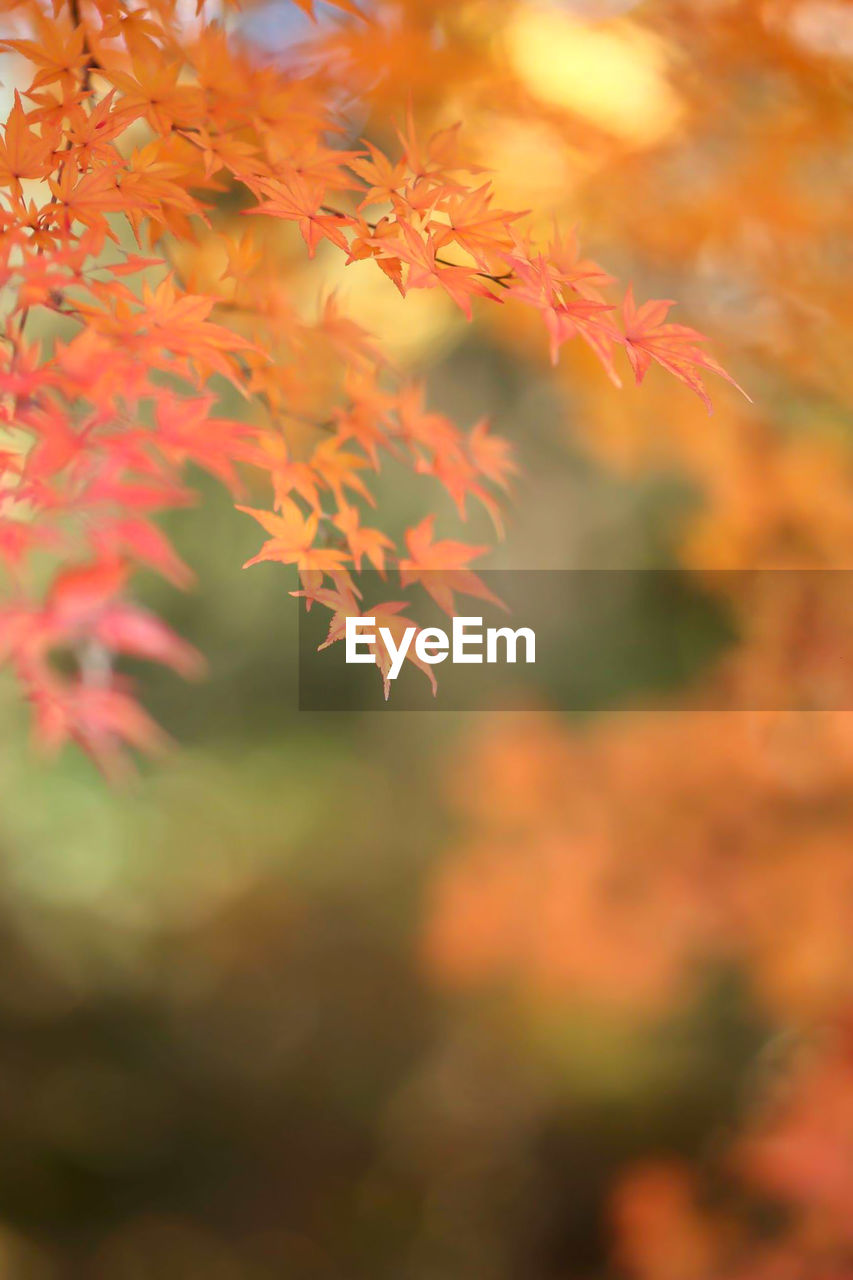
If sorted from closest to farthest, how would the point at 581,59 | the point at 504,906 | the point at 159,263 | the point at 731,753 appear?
the point at 159,263
the point at 581,59
the point at 731,753
the point at 504,906

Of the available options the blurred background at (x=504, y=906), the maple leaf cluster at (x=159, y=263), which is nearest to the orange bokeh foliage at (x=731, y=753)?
the blurred background at (x=504, y=906)

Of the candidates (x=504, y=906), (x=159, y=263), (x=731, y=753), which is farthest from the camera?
(x=504, y=906)

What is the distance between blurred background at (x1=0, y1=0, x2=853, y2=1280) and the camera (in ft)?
5.68

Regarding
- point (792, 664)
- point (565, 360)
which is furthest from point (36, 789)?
point (792, 664)

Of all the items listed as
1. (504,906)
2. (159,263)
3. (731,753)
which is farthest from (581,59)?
(504,906)

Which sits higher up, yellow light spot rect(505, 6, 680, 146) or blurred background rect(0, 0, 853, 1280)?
yellow light spot rect(505, 6, 680, 146)

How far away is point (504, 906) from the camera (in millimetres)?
2490

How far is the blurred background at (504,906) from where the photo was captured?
5.68ft

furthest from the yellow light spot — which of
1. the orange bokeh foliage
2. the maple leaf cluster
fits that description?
the maple leaf cluster

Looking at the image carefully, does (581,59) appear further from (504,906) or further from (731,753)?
(504,906)

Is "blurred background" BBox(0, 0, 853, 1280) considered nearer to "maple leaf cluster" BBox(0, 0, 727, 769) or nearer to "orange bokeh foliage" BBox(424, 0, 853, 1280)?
"orange bokeh foliage" BBox(424, 0, 853, 1280)

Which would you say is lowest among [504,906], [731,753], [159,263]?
[504,906]

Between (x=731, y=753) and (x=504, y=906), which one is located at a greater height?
(x=731, y=753)

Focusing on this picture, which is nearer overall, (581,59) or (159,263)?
(159,263)
